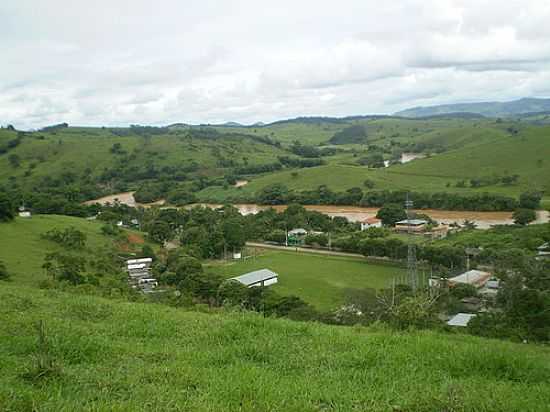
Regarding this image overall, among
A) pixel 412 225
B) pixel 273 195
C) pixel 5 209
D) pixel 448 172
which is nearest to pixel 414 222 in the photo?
pixel 412 225

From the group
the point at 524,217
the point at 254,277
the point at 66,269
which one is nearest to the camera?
the point at 66,269

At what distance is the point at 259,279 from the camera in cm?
4109

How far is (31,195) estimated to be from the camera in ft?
271

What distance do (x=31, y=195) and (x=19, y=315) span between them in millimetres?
80811

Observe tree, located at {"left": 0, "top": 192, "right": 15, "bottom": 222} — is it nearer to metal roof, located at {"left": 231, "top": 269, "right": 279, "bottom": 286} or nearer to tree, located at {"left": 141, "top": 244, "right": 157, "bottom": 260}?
tree, located at {"left": 141, "top": 244, "right": 157, "bottom": 260}

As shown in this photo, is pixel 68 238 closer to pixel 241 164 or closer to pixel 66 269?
pixel 66 269

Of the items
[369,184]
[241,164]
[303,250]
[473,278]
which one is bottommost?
[303,250]

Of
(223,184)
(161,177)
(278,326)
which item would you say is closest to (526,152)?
(223,184)

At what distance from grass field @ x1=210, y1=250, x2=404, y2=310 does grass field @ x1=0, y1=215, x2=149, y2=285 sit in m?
14.3

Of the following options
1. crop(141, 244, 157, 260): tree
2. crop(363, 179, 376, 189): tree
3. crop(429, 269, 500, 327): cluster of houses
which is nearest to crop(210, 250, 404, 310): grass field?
crop(429, 269, 500, 327): cluster of houses

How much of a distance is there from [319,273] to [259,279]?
730 centimetres

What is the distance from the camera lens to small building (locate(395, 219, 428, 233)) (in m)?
62.3

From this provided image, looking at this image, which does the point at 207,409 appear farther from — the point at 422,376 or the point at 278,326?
the point at 278,326

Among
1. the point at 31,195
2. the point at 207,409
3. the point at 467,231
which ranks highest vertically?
the point at 207,409
